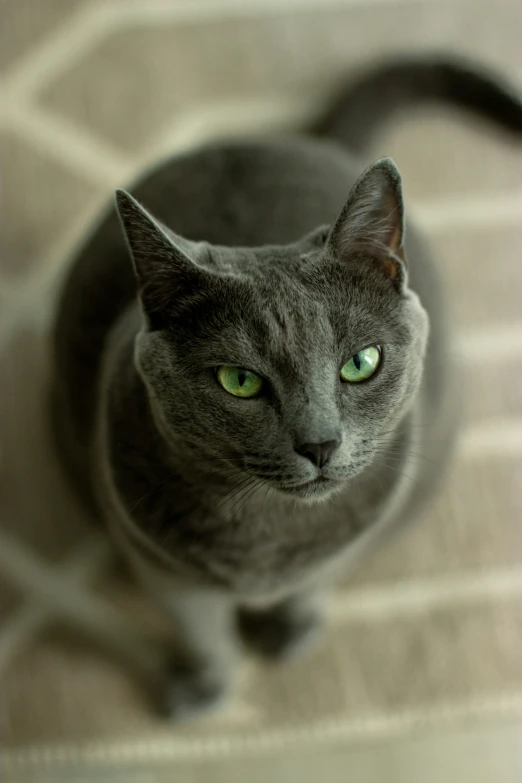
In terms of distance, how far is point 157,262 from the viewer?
0.62m

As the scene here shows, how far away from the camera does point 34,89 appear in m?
1.37

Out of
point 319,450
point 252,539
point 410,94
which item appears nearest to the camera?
point 319,450

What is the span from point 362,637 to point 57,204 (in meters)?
0.94

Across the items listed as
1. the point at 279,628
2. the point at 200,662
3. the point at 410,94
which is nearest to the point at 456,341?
the point at 410,94

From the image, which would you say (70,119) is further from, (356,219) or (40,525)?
(356,219)

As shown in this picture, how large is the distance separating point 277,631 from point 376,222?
0.70m

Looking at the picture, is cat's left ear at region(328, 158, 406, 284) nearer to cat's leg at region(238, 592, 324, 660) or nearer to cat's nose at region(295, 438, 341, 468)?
cat's nose at region(295, 438, 341, 468)

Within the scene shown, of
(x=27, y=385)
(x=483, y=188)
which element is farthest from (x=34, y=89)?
(x=483, y=188)

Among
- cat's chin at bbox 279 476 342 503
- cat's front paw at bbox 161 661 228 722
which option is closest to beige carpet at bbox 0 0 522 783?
cat's front paw at bbox 161 661 228 722

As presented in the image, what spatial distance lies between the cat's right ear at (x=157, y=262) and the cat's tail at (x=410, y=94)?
24.1 inches

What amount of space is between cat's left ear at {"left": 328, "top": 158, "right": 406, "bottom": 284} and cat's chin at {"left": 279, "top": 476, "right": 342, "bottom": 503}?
20cm

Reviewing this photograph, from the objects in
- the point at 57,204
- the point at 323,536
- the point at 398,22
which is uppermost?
the point at 398,22

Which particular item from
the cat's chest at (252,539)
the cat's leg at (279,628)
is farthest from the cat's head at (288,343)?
the cat's leg at (279,628)

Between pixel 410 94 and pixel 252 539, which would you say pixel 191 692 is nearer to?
pixel 252 539
